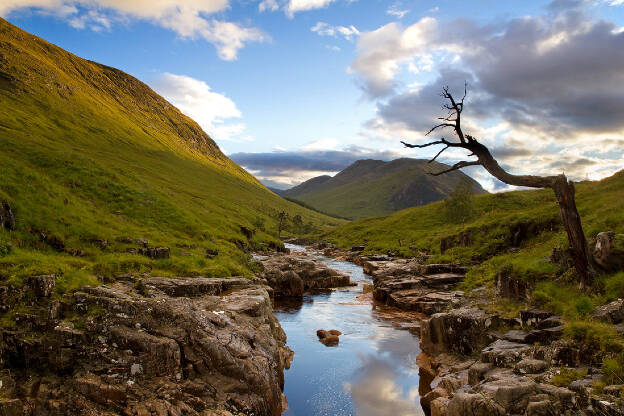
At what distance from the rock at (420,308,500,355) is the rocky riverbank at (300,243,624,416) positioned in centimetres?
5

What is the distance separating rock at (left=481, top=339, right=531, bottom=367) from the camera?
15.0 m

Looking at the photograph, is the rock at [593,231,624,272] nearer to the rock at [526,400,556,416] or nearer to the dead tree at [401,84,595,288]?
the dead tree at [401,84,595,288]

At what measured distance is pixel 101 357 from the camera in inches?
546

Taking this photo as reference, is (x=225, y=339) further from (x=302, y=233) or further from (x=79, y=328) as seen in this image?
(x=302, y=233)

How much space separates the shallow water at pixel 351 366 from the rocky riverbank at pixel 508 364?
1.58m

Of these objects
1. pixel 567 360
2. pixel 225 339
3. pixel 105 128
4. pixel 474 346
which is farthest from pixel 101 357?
pixel 105 128

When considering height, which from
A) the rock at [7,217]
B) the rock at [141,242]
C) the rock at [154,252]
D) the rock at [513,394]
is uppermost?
the rock at [7,217]

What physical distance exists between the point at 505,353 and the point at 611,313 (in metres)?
4.36

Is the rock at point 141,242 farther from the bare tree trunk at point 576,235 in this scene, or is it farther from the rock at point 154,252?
the bare tree trunk at point 576,235

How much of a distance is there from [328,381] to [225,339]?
8684 mm

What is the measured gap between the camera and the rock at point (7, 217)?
73.3 ft

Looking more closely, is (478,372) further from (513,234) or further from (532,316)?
(513,234)

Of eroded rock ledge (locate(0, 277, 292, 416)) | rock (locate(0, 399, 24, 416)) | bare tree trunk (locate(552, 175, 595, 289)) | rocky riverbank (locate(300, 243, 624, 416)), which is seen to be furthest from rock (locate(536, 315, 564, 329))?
rock (locate(0, 399, 24, 416))

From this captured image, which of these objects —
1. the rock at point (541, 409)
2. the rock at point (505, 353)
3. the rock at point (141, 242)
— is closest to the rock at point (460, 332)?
the rock at point (505, 353)
